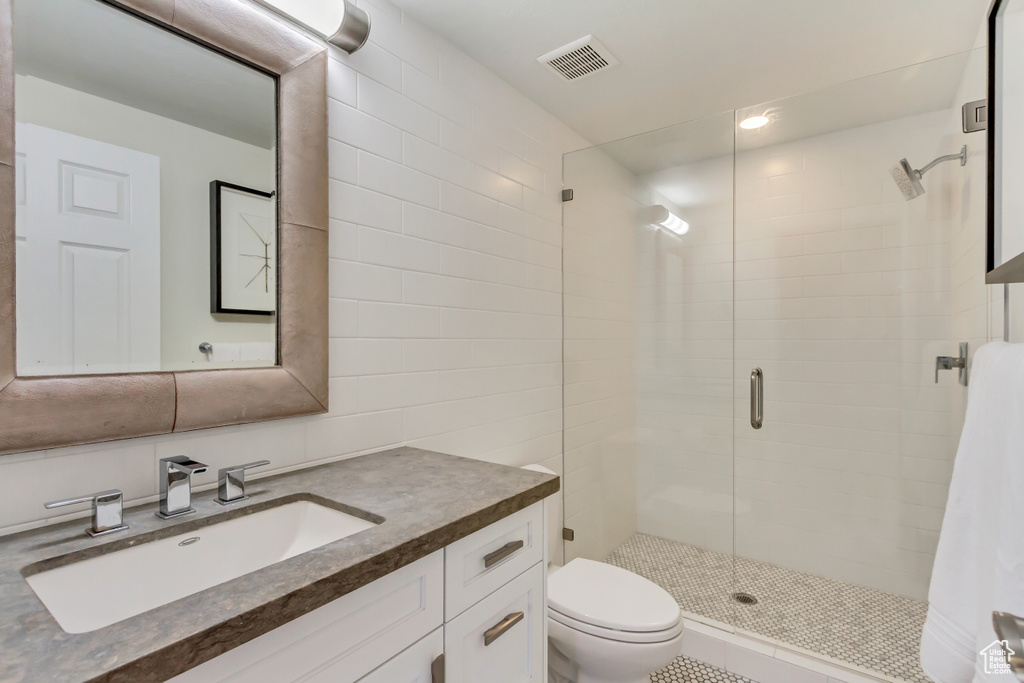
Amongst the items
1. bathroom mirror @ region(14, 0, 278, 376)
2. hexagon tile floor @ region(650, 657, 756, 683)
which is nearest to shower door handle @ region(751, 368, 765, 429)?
hexagon tile floor @ region(650, 657, 756, 683)

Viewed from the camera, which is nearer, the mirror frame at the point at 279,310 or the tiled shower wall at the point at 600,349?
the mirror frame at the point at 279,310

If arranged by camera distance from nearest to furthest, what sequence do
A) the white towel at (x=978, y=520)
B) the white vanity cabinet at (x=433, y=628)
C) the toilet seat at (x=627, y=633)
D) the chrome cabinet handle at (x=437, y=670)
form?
the white vanity cabinet at (x=433, y=628) < the white towel at (x=978, y=520) < the chrome cabinet handle at (x=437, y=670) < the toilet seat at (x=627, y=633)

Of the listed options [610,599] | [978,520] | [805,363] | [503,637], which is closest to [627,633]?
[610,599]

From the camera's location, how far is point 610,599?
165 centimetres

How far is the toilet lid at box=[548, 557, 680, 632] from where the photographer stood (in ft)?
4.99

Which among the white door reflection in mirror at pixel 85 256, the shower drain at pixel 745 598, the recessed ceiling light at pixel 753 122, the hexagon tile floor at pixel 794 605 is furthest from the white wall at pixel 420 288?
the shower drain at pixel 745 598

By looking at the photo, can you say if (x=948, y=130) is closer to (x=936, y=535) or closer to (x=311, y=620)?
(x=936, y=535)

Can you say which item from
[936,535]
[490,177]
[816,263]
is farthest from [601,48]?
[936,535]

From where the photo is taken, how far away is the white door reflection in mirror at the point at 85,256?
2.96 feet

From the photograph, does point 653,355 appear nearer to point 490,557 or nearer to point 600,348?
point 600,348

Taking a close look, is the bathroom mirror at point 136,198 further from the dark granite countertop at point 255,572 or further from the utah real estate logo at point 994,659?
the utah real estate logo at point 994,659

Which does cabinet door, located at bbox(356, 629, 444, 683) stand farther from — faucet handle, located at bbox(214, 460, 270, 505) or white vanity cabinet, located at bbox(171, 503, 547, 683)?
faucet handle, located at bbox(214, 460, 270, 505)

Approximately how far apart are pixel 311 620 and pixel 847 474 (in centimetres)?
244

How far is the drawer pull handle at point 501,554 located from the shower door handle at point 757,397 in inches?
62.7
